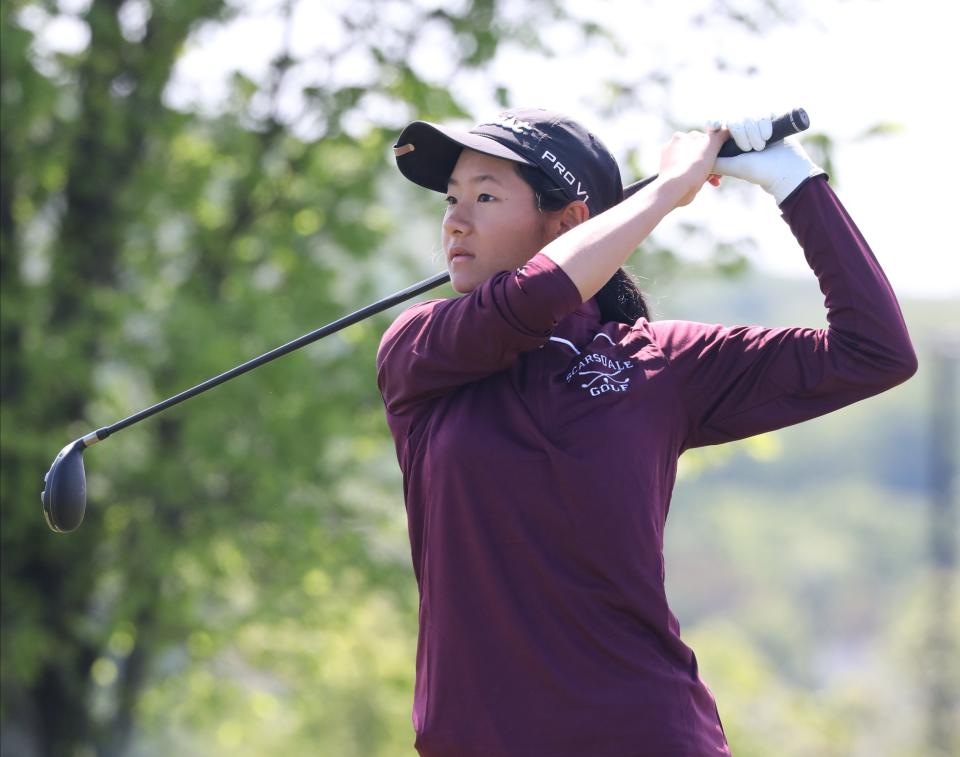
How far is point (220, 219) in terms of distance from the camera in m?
9.70

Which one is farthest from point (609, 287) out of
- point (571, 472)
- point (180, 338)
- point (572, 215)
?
point (180, 338)

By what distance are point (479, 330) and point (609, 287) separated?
1.53 ft

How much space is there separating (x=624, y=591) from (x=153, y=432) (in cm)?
756

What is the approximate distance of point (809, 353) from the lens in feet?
7.98

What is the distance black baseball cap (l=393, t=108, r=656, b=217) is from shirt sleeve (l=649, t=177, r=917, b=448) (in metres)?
0.32

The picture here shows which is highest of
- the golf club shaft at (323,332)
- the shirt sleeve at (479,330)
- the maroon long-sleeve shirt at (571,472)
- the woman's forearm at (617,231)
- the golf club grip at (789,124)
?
the golf club grip at (789,124)

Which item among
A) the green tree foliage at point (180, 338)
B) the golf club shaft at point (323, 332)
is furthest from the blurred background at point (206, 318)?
the golf club shaft at point (323, 332)

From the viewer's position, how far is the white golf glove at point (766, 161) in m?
2.47

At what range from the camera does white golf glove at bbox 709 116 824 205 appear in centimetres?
247

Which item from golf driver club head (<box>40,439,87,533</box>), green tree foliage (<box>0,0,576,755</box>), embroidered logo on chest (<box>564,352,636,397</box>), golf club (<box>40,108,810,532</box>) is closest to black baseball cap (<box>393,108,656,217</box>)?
golf club (<box>40,108,810,532</box>)

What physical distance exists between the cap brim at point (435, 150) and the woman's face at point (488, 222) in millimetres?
42

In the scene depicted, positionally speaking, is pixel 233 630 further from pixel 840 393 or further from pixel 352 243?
pixel 840 393

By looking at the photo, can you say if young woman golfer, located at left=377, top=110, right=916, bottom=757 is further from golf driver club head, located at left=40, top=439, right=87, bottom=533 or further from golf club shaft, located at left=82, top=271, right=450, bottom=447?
golf driver club head, located at left=40, top=439, right=87, bottom=533

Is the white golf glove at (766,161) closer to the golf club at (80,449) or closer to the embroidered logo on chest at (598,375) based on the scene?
the golf club at (80,449)
